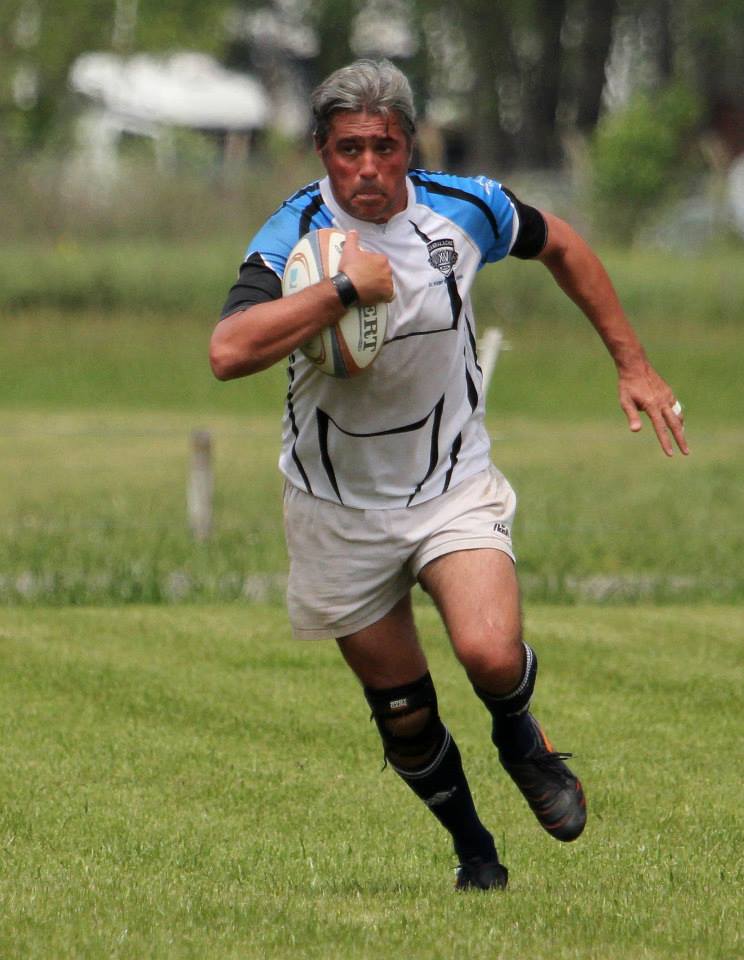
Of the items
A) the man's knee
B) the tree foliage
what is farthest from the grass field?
the tree foliage

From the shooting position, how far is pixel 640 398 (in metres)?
5.96

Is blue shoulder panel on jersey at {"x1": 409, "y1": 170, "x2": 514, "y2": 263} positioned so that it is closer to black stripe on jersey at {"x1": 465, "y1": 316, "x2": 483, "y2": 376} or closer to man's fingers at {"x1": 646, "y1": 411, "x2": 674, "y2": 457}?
black stripe on jersey at {"x1": 465, "y1": 316, "x2": 483, "y2": 376}

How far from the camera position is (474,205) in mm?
5773

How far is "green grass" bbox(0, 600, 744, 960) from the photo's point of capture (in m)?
→ 5.27

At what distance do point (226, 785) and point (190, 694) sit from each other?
165 centimetres

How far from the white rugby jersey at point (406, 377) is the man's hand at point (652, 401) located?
49 cm

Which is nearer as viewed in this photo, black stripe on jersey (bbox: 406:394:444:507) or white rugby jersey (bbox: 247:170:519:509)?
white rugby jersey (bbox: 247:170:519:509)

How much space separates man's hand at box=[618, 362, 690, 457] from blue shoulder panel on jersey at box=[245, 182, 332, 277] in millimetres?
1086

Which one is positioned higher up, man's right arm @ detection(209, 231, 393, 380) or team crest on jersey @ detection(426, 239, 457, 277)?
team crest on jersey @ detection(426, 239, 457, 277)

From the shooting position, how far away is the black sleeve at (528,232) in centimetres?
595

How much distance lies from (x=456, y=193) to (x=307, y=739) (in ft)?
11.1

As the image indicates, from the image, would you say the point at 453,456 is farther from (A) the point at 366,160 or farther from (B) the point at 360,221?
(A) the point at 366,160

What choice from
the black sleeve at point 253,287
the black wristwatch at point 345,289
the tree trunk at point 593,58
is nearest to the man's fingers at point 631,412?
the black wristwatch at point 345,289

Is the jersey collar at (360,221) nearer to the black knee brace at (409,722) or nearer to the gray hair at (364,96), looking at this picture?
the gray hair at (364,96)
